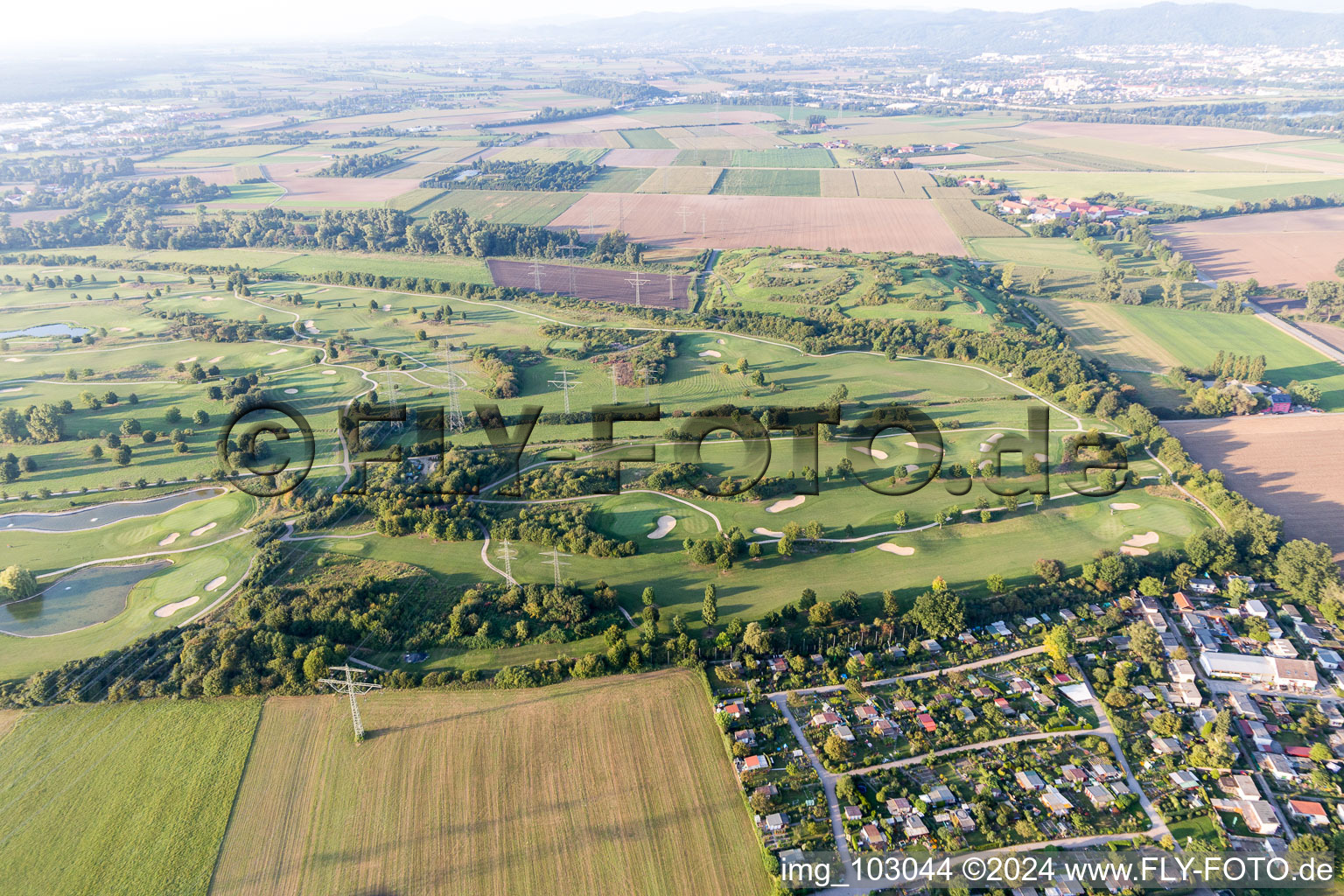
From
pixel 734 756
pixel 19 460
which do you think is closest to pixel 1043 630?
pixel 734 756

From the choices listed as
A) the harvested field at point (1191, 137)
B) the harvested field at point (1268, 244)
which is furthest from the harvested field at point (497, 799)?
the harvested field at point (1191, 137)

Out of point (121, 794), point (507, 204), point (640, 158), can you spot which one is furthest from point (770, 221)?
point (121, 794)

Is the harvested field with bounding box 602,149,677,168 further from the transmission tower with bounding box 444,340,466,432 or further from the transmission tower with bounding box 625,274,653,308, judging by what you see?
the transmission tower with bounding box 444,340,466,432

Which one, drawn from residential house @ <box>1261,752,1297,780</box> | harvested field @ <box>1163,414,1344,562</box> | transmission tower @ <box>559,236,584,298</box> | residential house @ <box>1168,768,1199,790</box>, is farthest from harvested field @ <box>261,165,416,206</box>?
residential house @ <box>1261,752,1297,780</box>

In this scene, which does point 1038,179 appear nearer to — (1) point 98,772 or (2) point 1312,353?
(2) point 1312,353

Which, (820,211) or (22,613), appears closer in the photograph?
(22,613)

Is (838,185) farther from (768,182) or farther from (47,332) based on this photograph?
(47,332)
